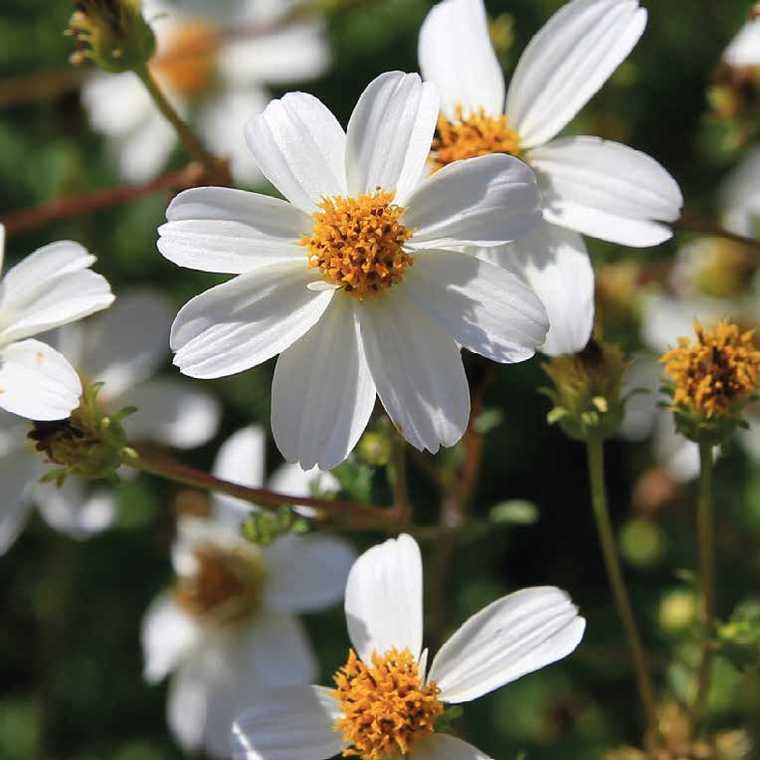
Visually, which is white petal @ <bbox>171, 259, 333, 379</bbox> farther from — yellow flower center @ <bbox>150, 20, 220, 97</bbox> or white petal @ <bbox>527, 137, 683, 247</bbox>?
yellow flower center @ <bbox>150, 20, 220, 97</bbox>

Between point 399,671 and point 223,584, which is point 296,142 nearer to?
point 399,671

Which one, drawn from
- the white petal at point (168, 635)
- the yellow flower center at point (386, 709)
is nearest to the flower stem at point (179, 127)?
the yellow flower center at point (386, 709)

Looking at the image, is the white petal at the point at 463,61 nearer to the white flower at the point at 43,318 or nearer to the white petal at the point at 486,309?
the white petal at the point at 486,309

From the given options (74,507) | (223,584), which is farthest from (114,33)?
(223,584)

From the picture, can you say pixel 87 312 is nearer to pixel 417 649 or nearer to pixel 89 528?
pixel 417 649

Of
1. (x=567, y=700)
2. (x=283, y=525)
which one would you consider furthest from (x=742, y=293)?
(x=283, y=525)

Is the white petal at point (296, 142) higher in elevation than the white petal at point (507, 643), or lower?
higher
